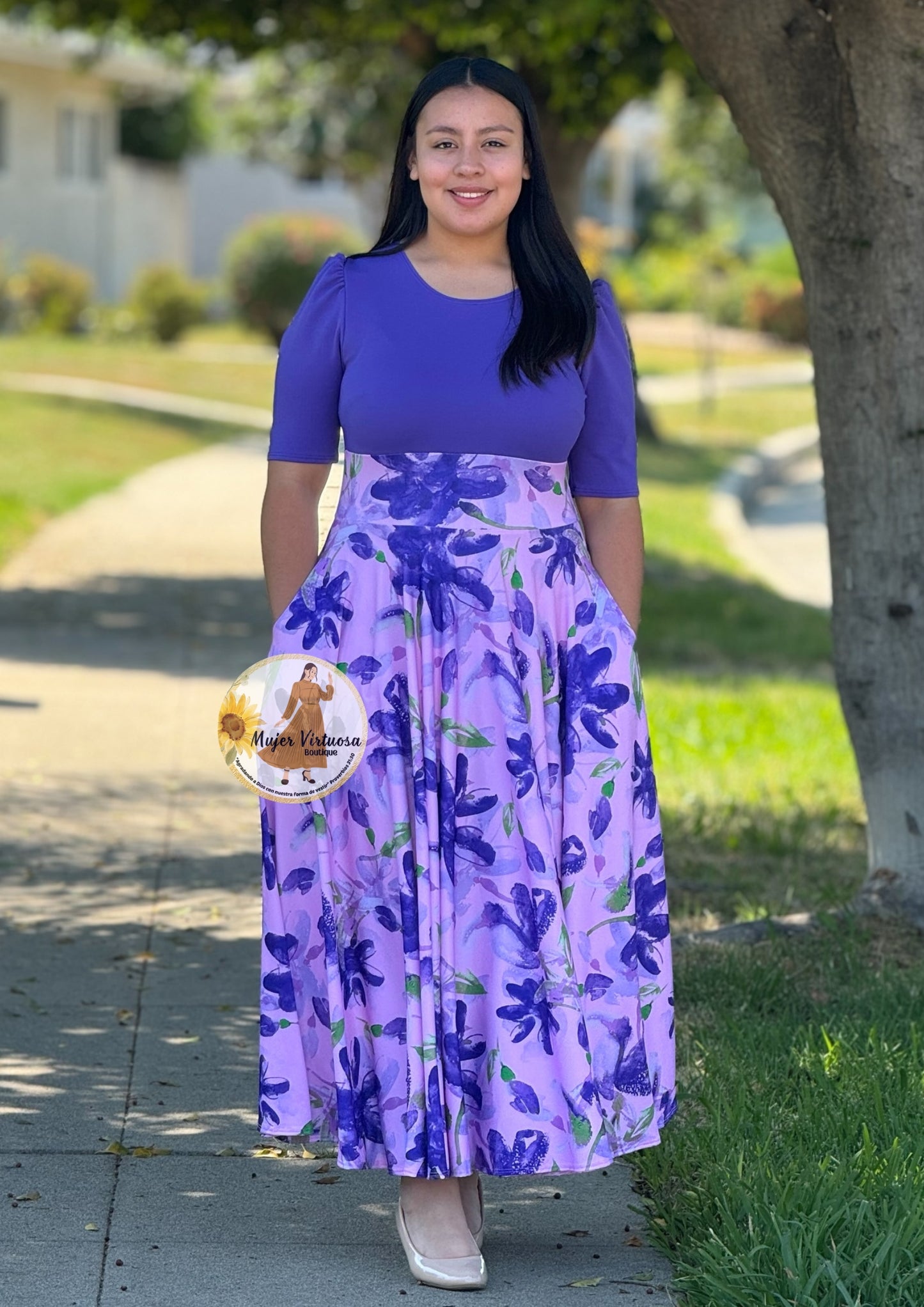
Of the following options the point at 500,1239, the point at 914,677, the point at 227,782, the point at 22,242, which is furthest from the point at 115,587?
the point at 22,242

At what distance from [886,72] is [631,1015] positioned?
2.55 m

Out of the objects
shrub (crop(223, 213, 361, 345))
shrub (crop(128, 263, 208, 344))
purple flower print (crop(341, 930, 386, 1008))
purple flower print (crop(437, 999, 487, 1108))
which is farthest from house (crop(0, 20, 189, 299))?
purple flower print (crop(437, 999, 487, 1108))

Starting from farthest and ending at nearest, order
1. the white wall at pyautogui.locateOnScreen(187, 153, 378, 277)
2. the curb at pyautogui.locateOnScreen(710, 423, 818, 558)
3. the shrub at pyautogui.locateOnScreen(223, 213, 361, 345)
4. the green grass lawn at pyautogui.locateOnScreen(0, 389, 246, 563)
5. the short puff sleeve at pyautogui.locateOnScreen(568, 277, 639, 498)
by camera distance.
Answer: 1. the white wall at pyautogui.locateOnScreen(187, 153, 378, 277)
2. the shrub at pyautogui.locateOnScreen(223, 213, 361, 345)
3. the curb at pyautogui.locateOnScreen(710, 423, 818, 558)
4. the green grass lawn at pyautogui.locateOnScreen(0, 389, 246, 563)
5. the short puff sleeve at pyautogui.locateOnScreen(568, 277, 639, 498)

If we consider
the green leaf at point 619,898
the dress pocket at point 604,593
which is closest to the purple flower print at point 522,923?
the green leaf at point 619,898

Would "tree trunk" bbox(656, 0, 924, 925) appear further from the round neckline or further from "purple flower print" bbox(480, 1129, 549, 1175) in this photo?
"purple flower print" bbox(480, 1129, 549, 1175)

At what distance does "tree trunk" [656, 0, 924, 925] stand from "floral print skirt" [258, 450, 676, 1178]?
1.91m

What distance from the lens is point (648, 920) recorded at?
3426mm

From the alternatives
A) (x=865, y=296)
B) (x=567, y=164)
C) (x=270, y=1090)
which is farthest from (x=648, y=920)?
(x=567, y=164)

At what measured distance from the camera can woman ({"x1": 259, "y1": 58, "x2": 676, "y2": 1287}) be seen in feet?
10.7

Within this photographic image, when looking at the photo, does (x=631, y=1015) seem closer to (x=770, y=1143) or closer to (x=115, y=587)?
(x=770, y=1143)

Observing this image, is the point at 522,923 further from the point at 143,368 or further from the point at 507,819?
the point at 143,368

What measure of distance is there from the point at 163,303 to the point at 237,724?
1142 inches

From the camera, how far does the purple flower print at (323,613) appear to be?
3330mm

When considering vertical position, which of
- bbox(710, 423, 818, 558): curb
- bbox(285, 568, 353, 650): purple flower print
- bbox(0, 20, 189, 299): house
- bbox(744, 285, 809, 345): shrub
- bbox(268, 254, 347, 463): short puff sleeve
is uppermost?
bbox(268, 254, 347, 463): short puff sleeve
